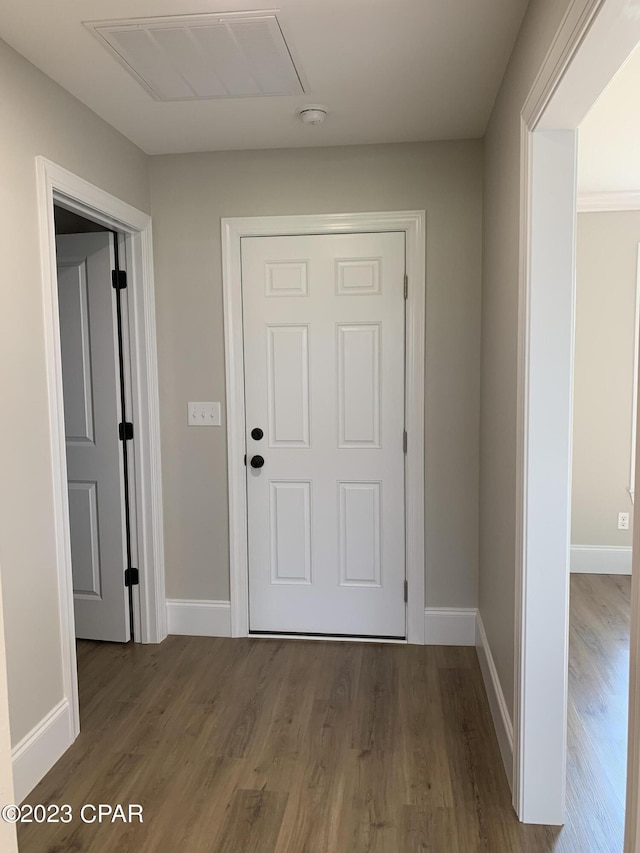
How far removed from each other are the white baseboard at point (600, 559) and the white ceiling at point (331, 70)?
2.77 metres

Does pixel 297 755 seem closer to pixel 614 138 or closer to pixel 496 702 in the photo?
pixel 496 702

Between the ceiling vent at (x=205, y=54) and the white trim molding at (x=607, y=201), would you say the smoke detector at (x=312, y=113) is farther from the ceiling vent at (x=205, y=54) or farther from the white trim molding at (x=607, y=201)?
the white trim molding at (x=607, y=201)

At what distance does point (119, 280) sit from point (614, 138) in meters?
2.48

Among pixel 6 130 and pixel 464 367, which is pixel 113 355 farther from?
pixel 464 367

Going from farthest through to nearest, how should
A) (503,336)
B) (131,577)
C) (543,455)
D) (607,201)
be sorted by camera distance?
(607,201) → (131,577) → (503,336) → (543,455)

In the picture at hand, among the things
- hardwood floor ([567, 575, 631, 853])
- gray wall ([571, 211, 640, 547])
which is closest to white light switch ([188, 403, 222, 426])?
hardwood floor ([567, 575, 631, 853])

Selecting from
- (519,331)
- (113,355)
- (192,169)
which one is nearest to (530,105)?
(519,331)

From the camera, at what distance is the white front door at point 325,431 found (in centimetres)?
293

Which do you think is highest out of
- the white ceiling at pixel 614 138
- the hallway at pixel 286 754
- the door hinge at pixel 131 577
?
the white ceiling at pixel 614 138

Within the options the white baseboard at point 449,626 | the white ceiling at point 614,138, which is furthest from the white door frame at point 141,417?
the white ceiling at point 614,138

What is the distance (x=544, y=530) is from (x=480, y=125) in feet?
6.03

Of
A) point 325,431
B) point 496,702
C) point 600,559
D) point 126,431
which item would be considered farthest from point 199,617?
point 600,559

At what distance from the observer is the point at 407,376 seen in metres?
2.93

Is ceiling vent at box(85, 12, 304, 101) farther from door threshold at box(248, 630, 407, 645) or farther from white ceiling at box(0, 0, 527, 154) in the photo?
door threshold at box(248, 630, 407, 645)
